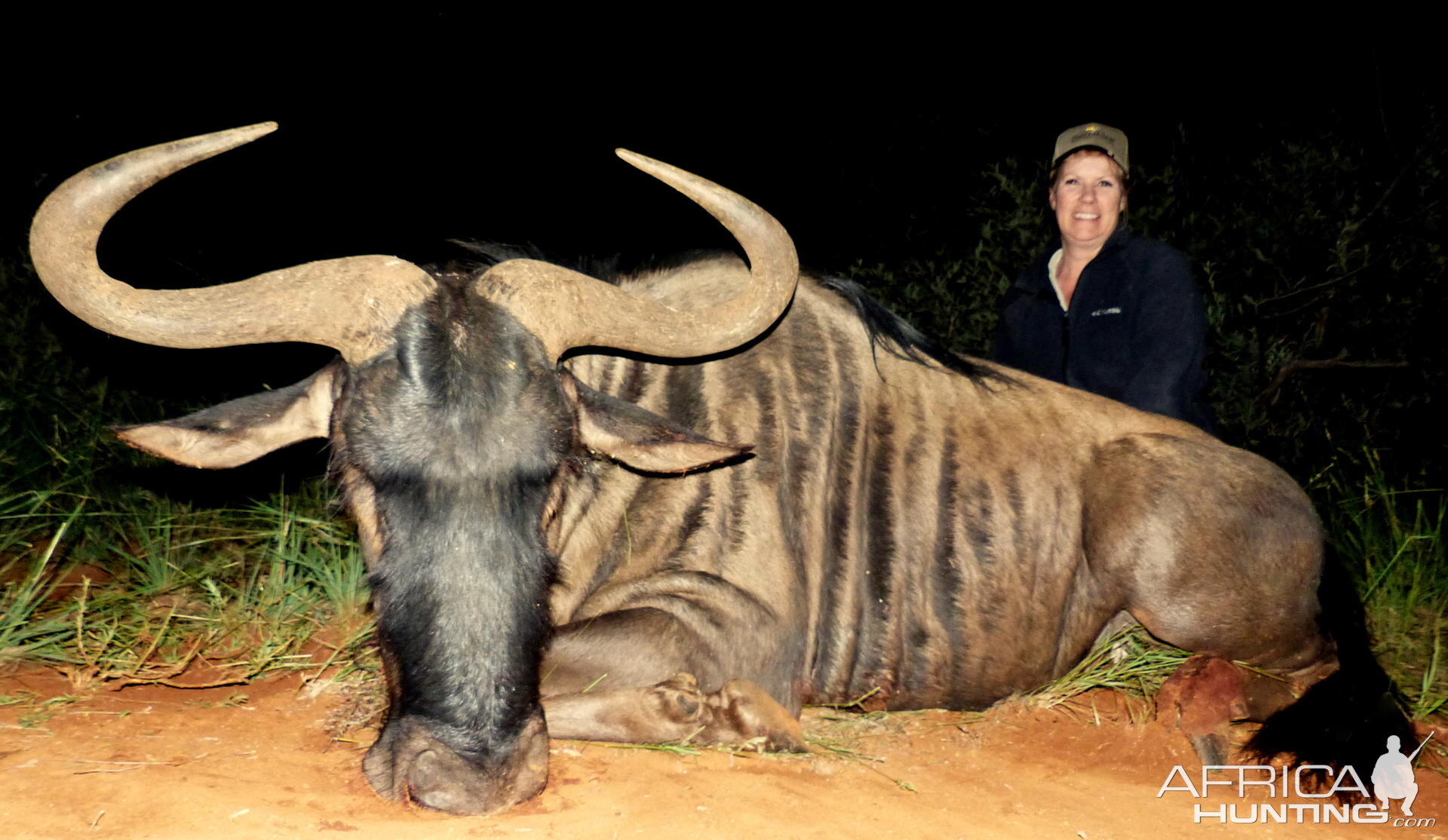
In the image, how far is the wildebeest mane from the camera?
336 cm

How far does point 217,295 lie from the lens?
8.49 feet

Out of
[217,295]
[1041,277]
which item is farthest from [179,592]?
[1041,277]

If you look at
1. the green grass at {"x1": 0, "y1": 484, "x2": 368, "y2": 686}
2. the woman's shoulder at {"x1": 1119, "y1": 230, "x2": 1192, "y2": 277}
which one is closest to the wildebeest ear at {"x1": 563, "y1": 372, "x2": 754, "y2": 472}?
the green grass at {"x1": 0, "y1": 484, "x2": 368, "y2": 686}

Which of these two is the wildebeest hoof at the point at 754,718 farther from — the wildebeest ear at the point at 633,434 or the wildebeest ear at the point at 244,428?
the wildebeest ear at the point at 244,428

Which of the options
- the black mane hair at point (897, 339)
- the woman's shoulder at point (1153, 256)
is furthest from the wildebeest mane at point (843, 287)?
the woman's shoulder at point (1153, 256)

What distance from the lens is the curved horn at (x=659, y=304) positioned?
268 centimetres

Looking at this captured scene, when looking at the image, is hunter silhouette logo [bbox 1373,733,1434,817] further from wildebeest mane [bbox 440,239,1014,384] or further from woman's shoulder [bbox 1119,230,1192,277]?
woman's shoulder [bbox 1119,230,1192,277]

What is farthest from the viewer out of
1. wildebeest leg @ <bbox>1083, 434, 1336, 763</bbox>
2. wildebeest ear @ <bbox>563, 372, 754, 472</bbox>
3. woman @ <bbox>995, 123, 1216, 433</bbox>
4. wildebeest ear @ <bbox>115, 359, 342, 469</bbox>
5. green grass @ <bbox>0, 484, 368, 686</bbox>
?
woman @ <bbox>995, 123, 1216, 433</bbox>

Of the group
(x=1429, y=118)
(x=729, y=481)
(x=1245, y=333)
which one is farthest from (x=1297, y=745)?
(x=1429, y=118)

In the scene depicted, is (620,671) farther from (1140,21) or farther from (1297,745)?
(1140,21)

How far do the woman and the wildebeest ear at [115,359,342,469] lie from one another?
2.84 meters

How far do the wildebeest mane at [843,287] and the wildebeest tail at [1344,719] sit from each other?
51.3 inches

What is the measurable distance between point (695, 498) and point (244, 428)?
1193 mm

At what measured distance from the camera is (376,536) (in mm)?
2553
